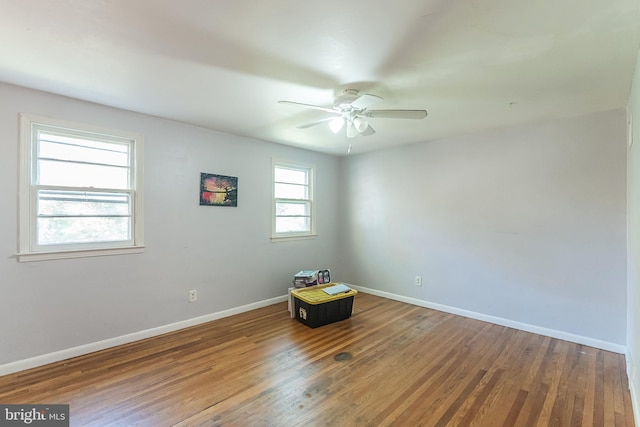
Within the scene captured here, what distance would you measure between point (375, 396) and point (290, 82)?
246 centimetres

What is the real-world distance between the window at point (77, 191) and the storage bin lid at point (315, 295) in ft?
6.15

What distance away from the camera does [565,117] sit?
3119 mm

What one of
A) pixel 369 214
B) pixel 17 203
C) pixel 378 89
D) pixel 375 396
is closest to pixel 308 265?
pixel 369 214

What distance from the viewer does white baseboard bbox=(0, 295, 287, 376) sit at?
8.02ft

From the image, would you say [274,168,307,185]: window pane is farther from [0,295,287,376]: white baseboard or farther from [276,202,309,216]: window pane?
Answer: [0,295,287,376]: white baseboard

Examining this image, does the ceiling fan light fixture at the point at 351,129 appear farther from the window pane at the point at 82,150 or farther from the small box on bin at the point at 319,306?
the window pane at the point at 82,150

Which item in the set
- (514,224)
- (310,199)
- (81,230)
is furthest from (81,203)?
(514,224)

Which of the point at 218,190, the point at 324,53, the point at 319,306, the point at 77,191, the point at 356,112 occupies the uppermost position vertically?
the point at 324,53

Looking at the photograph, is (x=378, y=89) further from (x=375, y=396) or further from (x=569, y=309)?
(x=569, y=309)

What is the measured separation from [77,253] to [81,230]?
8.8 inches

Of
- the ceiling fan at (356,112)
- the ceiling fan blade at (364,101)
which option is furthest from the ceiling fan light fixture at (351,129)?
the ceiling fan blade at (364,101)

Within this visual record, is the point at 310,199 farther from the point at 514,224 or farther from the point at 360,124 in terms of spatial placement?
the point at 514,224

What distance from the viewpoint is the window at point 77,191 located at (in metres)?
2.52

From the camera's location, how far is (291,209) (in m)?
4.67
